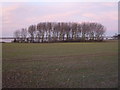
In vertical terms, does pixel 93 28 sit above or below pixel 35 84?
above

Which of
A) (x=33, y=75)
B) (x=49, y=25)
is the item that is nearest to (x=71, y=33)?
(x=49, y=25)

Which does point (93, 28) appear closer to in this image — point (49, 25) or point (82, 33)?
point (82, 33)

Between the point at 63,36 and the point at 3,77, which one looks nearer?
the point at 3,77

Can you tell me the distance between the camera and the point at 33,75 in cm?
916

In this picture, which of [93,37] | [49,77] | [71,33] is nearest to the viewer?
[49,77]

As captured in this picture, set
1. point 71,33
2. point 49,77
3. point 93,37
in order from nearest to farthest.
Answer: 1. point 49,77
2. point 93,37
3. point 71,33

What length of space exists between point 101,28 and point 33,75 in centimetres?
6622

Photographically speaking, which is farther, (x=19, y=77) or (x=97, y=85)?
(x=19, y=77)

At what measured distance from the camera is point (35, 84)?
7.50m

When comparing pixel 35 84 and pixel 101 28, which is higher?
pixel 101 28

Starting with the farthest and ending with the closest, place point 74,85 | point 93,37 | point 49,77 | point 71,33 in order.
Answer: point 71,33 → point 93,37 → point 49,77 → point 74,85

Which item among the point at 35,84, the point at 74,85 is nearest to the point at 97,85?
the point at 74,85

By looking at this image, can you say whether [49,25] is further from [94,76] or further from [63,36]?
[94,76]

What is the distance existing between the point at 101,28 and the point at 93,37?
413 centimetres
